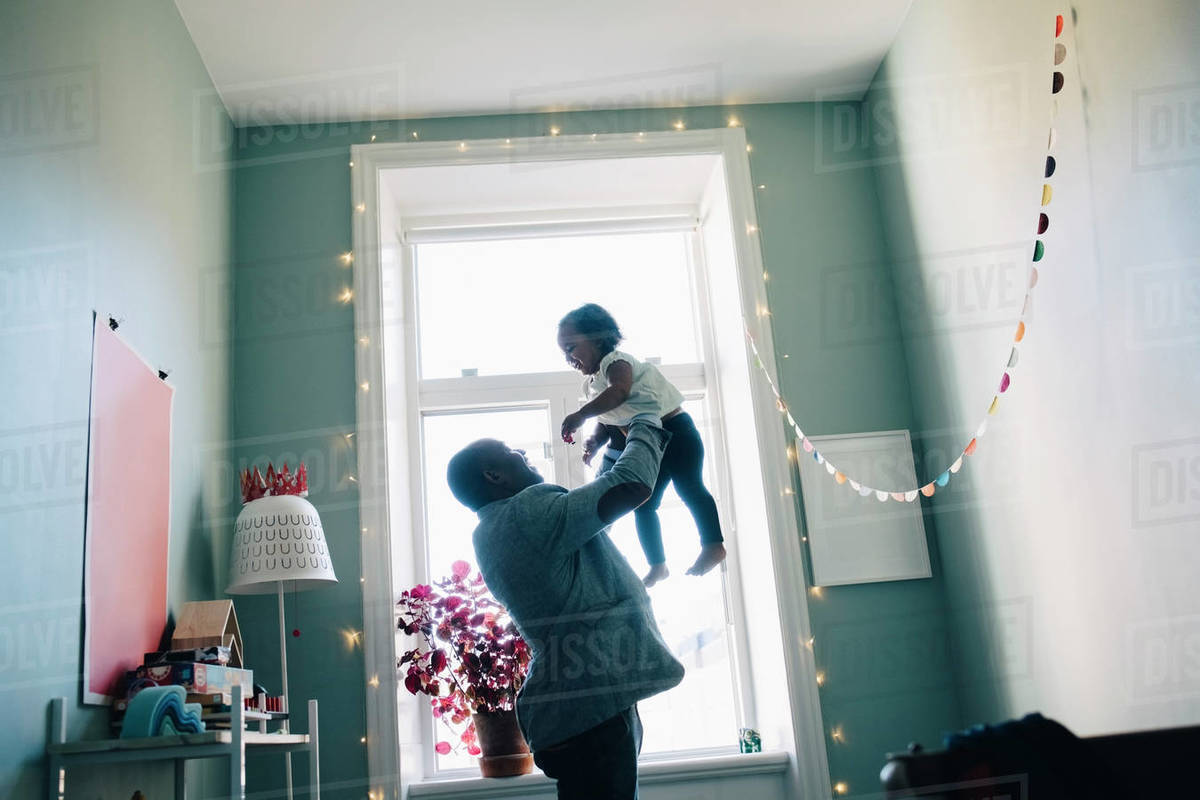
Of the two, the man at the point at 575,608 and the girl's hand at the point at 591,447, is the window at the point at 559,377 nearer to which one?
the girl's hand at the point at 591,447

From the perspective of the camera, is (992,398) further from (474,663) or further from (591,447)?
(474,663)

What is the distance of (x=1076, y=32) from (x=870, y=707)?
211cm

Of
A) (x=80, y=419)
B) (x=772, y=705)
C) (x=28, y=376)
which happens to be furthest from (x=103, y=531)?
(x=772, y=705)

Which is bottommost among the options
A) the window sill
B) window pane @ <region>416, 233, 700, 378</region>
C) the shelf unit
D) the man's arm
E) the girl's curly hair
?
the window sill

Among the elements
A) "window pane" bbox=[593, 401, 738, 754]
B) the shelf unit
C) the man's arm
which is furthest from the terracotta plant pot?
the man's arm

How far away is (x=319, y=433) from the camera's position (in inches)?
140

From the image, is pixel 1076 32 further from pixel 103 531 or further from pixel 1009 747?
pixel 103 531

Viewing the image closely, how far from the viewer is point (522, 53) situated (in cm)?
364

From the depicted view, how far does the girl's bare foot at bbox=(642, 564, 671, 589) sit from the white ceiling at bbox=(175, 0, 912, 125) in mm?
1854

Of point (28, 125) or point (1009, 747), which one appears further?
point (28, 125)

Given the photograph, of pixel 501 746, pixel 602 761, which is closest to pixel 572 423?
pixel 602 761

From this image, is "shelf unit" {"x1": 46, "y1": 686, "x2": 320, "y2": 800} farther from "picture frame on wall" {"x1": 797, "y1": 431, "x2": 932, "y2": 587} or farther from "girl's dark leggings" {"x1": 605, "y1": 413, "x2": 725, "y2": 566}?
"picture frame on wall" {"x1": 797, "y1": 431, "x2": 932, "y2": 587}

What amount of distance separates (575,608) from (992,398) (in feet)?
5.75

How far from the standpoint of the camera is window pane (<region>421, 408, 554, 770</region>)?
12.9 ft
